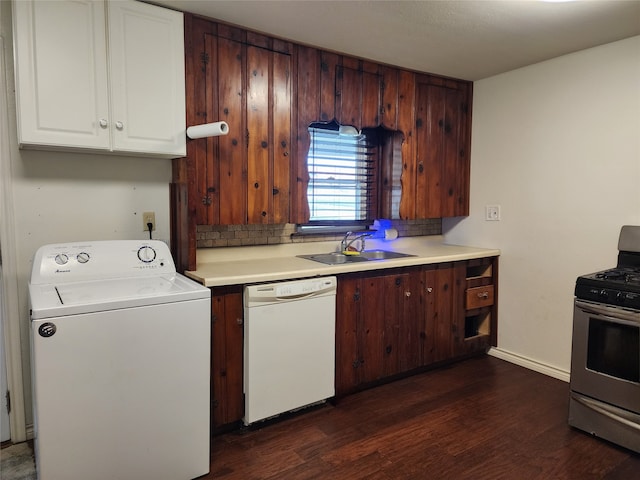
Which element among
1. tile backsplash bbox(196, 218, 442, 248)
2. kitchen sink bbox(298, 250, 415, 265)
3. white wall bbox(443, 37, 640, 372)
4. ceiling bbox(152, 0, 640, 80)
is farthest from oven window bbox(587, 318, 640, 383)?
tile backsplash bbox(196, 218, 442, 248)

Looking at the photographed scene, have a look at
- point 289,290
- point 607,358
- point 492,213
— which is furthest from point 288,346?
point 492,213

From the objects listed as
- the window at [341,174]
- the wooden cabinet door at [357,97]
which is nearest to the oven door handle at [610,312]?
the window at [341,174]

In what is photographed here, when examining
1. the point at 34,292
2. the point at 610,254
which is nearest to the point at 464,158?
the point at 610,254

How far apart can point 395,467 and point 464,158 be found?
2.53 m

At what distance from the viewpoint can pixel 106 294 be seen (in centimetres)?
175

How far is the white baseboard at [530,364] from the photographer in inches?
119

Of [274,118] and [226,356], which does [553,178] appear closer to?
[274,118]

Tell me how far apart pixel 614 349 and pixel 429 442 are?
3.54 feet

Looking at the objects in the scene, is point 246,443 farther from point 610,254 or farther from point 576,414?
point 610,254

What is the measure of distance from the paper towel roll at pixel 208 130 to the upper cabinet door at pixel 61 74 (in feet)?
1.31

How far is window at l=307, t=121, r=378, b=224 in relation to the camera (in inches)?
122

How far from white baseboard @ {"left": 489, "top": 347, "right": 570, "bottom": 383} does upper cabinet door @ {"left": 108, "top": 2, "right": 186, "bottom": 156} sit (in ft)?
9.29

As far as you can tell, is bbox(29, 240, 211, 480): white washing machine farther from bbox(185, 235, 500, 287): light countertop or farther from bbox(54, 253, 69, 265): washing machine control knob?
bbox(185, 235, 500, 287): light countertop

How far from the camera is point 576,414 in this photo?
234cm
